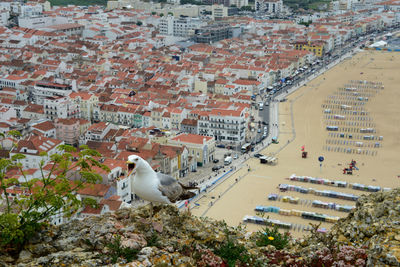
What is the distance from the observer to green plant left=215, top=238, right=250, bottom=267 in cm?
971

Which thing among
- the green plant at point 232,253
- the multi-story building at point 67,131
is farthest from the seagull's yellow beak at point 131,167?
the multi-story building at point 67,131

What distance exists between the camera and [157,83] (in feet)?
220

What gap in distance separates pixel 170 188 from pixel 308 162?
115 feet

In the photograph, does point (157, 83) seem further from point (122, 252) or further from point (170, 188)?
point (122, 252)

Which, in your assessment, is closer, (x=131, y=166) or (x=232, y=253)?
(x=131, y=166)

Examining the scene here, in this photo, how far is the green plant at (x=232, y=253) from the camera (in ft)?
31.9

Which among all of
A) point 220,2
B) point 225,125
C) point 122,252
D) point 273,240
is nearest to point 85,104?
point 225,125

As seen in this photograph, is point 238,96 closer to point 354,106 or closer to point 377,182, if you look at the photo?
point 354,106

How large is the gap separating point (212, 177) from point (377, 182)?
1251 cm

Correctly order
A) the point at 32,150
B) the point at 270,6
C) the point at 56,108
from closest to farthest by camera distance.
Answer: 1. the point at 32,150
2. the point at 56,108
3. the point at 270,6

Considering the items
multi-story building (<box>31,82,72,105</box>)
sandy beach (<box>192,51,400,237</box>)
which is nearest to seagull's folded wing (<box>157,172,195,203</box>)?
sandy beach (<box>192,51,400,237</box>)

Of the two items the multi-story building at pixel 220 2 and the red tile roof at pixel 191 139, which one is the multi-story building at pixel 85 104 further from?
the multi-story building at pixel 220 2

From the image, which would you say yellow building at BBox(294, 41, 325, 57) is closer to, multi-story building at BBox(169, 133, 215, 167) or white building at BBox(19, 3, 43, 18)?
white building at BBox(19, 3, 43, 18)

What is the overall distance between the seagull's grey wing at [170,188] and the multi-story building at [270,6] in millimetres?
144875
